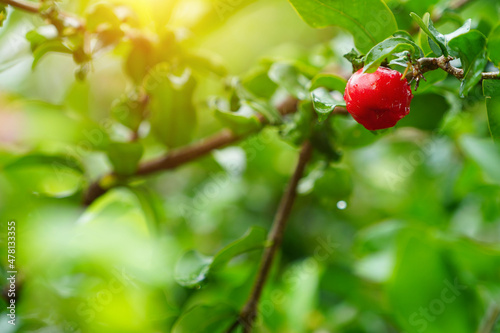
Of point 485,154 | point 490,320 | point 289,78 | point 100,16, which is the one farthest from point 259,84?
point 490,320

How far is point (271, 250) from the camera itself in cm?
87

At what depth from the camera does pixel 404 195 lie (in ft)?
5.76

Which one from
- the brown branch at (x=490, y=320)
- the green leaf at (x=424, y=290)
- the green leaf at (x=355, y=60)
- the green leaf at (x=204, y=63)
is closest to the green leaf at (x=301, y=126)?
the green leaf at (x=355, y=60)

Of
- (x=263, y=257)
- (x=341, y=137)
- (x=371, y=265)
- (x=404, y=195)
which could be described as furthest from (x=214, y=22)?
(x=404, y=195)

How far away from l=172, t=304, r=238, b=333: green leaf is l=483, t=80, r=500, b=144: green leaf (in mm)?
547

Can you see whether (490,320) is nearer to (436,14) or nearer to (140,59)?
(436,14)

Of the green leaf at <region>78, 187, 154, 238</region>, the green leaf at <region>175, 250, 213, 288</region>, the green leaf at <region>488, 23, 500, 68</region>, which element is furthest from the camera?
the green leaf at <region>78, 187, 154, 238</region>

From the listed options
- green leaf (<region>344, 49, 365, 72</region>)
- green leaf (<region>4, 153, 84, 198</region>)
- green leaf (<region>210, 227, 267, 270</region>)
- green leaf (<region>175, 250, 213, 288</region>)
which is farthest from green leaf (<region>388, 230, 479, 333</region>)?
green leaf (<region>4, 153, 84, 198</region>)

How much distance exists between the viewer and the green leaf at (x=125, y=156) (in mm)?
897

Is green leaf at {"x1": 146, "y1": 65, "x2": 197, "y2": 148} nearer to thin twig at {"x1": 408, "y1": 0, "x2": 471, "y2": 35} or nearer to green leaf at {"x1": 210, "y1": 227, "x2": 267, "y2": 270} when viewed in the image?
green leaf at {"x1": 210, "y1": 227, "x2": 267, "y2": 270}

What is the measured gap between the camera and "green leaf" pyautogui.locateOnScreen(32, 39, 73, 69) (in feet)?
2.38

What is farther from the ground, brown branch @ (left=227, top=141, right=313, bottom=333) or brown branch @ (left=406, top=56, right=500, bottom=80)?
brown branch @ (left=406, top=56, right=500, bottom=80)

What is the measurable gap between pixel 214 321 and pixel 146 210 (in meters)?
0.33

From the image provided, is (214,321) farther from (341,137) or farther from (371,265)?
(371,265)
